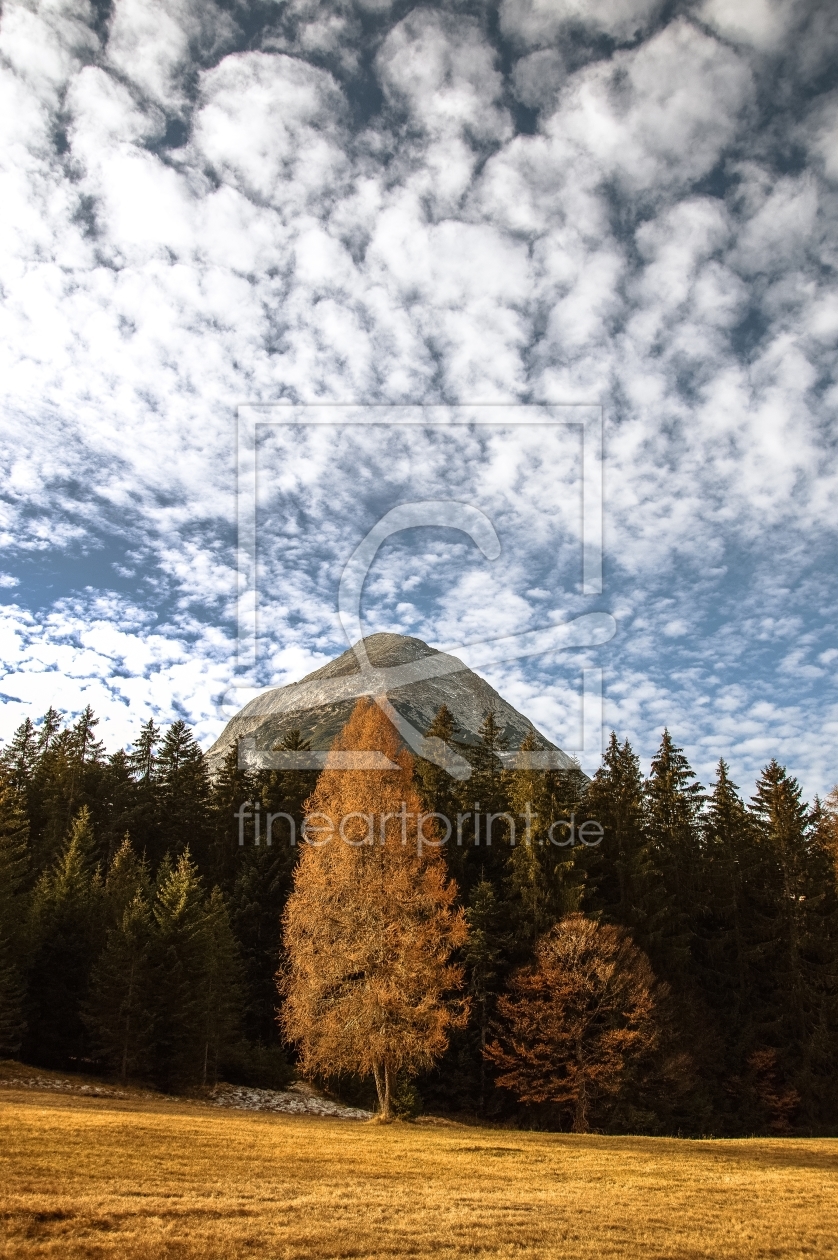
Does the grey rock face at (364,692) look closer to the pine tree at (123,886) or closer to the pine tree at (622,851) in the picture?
the pine tree at (622,851)

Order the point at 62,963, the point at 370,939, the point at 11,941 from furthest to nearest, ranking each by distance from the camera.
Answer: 1. the point at 62,963
2. the point at 11,941
3. the point at 370,939

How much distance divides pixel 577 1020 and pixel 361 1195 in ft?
73.2

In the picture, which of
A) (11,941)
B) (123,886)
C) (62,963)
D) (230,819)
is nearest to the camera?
(11,941)

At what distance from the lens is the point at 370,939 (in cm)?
2233

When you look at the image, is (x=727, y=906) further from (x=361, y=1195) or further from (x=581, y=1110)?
(x=361, y=1195)

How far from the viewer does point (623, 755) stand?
156 ft

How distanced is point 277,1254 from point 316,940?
15.0 metres

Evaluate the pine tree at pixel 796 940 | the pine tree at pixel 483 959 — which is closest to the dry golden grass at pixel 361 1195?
the pine tree at pixel 483 959

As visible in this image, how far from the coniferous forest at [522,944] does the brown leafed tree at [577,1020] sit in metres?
0.10

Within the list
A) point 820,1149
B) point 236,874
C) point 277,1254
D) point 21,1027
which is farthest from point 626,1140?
point 236,874

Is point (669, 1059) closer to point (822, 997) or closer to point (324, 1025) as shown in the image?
point (822, 997)

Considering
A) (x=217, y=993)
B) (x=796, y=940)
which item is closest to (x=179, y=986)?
(x=217, y=993)

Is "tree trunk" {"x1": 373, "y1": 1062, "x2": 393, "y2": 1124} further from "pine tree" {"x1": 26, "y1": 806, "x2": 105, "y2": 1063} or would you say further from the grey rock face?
the grey rock face

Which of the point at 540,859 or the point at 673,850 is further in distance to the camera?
the point at 673,850
